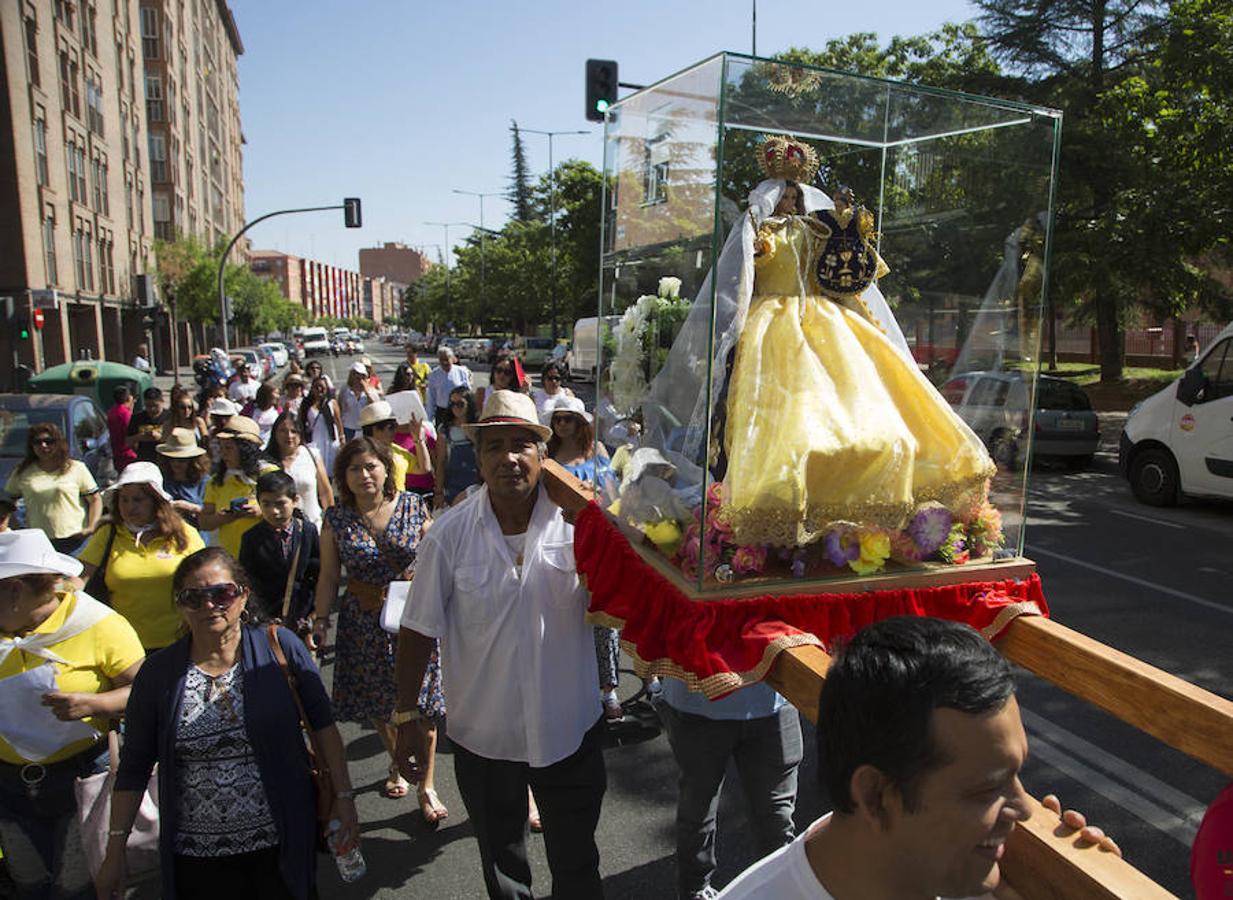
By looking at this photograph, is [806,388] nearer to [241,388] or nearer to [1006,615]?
[1006,615]

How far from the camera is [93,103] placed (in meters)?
36.1

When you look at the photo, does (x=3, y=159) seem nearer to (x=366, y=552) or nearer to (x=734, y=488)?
(x=366, y=552)

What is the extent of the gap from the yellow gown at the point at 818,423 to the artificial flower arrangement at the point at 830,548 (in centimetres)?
4

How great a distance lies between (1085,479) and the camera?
1405 cm

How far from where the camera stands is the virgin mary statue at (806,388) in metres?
2.72

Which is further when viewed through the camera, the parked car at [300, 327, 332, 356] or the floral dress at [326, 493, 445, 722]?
the parked car at [300, 327, 332, 356]

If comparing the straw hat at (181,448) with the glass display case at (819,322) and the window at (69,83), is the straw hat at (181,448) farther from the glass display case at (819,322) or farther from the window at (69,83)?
the window at (69,83)

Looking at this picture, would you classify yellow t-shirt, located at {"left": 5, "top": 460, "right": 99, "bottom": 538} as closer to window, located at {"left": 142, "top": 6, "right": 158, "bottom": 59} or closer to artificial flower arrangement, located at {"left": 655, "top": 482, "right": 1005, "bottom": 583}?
artificial flower arrangement, located at {"left": 655, "top": 482, "right": 1005, "bottom": 583}

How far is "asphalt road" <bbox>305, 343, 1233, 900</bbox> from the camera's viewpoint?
3912 millimetres

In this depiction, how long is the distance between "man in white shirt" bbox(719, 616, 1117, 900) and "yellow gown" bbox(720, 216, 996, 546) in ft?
4.13

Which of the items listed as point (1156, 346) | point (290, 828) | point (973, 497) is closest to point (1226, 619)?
point (973, 497)

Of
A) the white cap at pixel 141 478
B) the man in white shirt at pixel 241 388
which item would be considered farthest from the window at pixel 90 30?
the white cap at pixel 141 478

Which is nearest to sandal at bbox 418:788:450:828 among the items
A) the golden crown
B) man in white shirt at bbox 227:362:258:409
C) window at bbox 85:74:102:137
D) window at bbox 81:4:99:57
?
the golden crown

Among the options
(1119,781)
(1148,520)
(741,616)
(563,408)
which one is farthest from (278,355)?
(741,616)
